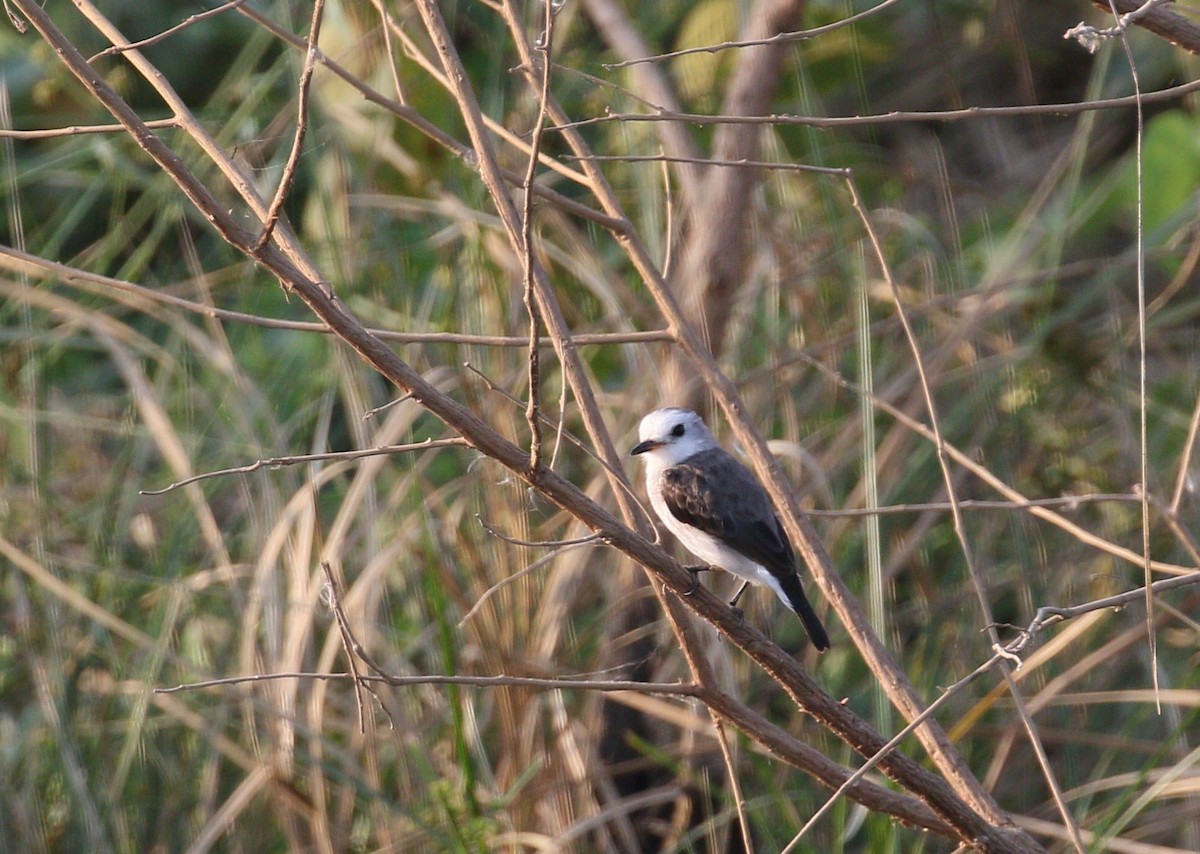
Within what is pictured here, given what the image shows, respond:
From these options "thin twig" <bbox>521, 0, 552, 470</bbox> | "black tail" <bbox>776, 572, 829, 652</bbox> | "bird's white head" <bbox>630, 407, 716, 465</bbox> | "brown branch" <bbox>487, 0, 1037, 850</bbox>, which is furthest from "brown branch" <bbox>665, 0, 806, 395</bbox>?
"thin twig" <bbox>521, 0, 552, 470</bbox>

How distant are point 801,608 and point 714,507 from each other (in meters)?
0.39

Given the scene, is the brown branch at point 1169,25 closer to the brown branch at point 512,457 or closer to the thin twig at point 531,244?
the thin twig at point 531,244

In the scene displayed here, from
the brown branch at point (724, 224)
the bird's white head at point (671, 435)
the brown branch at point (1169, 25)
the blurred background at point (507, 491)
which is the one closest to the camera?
the brown branch at point (1169, 25)

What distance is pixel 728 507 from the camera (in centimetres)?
386

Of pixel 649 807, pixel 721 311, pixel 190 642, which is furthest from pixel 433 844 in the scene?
pixel 721 311

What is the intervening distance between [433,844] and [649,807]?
30.6 inches

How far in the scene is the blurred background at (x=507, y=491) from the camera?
398 centimetres

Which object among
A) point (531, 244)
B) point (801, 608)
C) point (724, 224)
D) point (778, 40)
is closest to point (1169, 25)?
point (778, 40)

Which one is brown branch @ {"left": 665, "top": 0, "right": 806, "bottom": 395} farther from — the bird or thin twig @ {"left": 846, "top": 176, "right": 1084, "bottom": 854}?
thin twig @ {"left": 846, "top": 176, "right": 1084, "bottom": 854}

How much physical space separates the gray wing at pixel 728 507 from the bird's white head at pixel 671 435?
0.03 metres

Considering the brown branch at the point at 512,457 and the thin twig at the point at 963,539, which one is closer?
the brown branch at the point at 512,457

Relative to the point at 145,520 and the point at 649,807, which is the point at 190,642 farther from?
the point at 649,807

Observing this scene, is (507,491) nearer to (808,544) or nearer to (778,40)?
(808,544)

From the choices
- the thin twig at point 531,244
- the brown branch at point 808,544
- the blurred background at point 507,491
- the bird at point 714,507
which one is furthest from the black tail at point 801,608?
the thin twig at point 531,244
